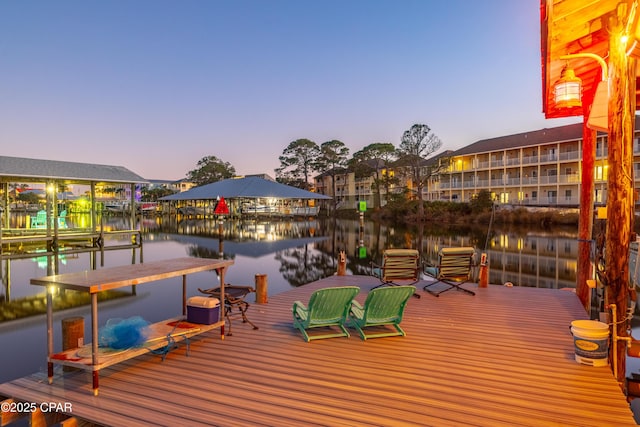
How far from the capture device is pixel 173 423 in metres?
3.24

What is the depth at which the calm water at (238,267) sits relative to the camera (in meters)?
8.26

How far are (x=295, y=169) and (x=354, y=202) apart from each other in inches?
461

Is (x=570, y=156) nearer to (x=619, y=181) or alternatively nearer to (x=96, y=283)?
(x=619, y=181)

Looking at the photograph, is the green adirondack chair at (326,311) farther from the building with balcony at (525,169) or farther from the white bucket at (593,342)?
the building with balcony at (525,169)

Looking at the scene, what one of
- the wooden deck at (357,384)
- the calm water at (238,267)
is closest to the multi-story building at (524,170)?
the calm water at (238,267)

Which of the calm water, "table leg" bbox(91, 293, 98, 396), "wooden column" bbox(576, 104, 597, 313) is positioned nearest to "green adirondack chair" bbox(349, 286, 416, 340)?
"table leg" bbox(91, 293, 98, 396)

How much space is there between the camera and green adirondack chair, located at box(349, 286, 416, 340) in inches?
219

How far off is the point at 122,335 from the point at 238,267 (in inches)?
486

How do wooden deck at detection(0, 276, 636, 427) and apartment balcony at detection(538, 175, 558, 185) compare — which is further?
apartment balcony at detection(538, 175, 558, 185)

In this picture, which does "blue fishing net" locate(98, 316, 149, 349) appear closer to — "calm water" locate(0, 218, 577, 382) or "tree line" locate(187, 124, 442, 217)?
"calm water" locate(0, 218, 577, 382)

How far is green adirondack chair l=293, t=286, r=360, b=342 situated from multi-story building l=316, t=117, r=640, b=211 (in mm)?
38082

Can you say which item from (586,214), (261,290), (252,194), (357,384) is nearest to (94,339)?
(357,384)

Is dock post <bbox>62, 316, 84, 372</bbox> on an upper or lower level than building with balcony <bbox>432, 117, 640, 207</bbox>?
lower

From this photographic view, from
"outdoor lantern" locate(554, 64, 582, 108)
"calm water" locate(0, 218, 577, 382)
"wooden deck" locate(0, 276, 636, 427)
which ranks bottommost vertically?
"calm water" locate(0, 218, 577, 382)
